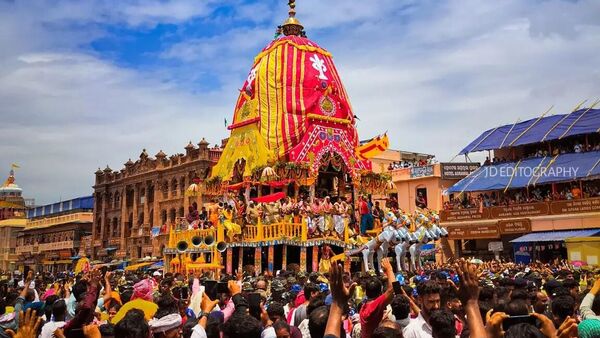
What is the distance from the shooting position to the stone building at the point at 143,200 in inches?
1752

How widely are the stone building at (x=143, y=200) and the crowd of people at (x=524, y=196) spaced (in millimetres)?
18910

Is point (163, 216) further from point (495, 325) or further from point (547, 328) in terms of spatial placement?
point (495, 325)

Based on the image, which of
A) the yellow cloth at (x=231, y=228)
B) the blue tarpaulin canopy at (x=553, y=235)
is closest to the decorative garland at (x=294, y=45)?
the yellow cloth at (x=231, y=228)

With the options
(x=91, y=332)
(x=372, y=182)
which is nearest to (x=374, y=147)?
(x=372, y=182)

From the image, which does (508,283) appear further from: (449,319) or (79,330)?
(79,330)

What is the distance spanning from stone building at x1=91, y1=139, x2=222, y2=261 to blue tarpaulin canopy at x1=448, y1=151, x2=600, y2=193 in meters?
19.7

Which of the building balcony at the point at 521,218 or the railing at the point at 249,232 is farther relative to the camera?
the building balcony at the point at 521,218

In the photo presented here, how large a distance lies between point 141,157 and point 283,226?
3152cm

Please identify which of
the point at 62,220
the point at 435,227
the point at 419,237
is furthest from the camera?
the point at 62,220

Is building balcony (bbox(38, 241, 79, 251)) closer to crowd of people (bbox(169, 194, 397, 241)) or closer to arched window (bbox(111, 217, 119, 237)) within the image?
arched window (bbox(111, 217, 119, 237))

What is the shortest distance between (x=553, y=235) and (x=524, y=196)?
4.52 meters

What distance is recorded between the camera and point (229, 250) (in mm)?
23156

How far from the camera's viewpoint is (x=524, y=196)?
31.5 m

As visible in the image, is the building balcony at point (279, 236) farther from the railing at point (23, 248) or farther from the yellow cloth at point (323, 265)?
the railing at point (23, 248)
